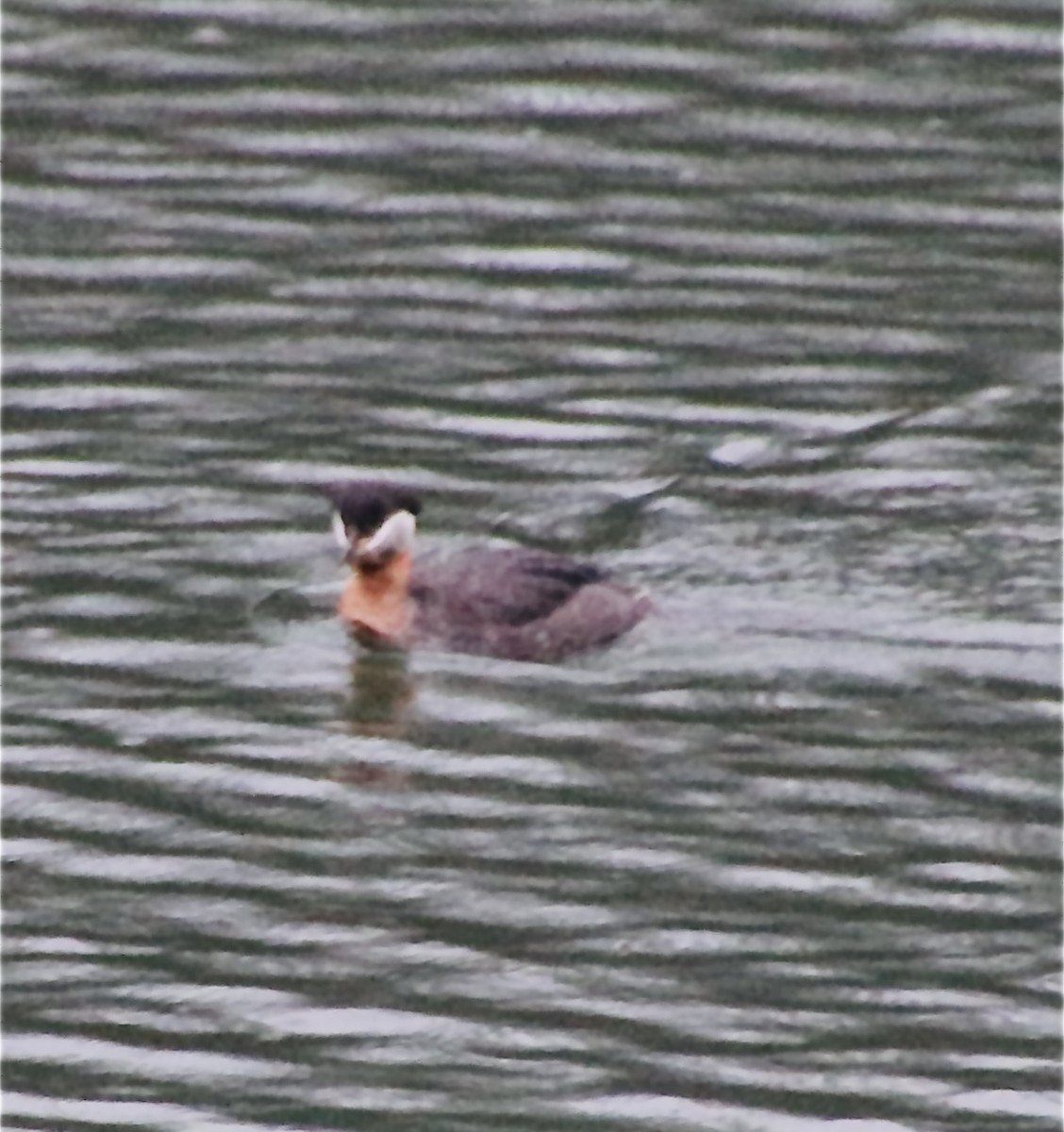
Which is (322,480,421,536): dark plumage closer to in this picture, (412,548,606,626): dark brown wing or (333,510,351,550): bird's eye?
(333,510,351,550): bird's eye

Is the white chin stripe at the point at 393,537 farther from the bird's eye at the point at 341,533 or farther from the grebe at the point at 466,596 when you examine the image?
the bird's eye at the point at 341,533

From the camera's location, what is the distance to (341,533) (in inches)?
677

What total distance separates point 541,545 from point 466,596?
101cm

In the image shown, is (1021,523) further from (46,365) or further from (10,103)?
(10,103)

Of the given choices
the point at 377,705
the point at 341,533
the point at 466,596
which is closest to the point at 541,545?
the point at 466,596

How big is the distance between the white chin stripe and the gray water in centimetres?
47

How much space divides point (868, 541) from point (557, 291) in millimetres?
3419

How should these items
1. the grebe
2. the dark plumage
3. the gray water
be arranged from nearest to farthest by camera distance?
the gray water < the grebe < the dark plumage

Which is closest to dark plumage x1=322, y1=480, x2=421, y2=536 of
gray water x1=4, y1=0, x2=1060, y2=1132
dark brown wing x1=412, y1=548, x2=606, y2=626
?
dark brown wing x1=412, y1=548, x2=606, y2=626

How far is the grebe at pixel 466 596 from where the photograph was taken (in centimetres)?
1684

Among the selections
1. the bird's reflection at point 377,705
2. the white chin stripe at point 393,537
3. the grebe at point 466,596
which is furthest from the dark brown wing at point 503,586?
the bird's reflection at point 377,705

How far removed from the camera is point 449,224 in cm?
2119

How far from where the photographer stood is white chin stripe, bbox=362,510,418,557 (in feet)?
55.5

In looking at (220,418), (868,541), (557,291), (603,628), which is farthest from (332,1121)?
(557,291)
